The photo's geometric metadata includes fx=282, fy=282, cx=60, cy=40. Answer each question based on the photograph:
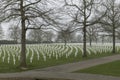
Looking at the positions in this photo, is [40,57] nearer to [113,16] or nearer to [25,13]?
[25,13]

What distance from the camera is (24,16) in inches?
720

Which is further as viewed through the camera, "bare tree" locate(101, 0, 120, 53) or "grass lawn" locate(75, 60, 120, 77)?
"bare tree" locate(101, 0, 120, 53)

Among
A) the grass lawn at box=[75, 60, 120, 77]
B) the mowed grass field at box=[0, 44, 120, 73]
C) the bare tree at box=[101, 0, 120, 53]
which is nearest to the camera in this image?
the grass lawn at box=[75, 60, 120, 77]

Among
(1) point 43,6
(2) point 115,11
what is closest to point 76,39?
(2) point 115,11

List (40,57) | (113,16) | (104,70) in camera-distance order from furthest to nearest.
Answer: (113,16) → (40,57) → (104,70)

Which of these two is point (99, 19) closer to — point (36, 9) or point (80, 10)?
point (80, 10)

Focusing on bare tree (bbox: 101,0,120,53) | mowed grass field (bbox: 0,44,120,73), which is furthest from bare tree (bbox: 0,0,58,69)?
bare tree (bbox: 101,0,120,53)

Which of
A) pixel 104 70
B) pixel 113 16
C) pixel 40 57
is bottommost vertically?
pixel 104 70

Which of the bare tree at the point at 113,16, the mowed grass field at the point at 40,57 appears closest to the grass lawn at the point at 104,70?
the mowed grass field at the point at 40,57

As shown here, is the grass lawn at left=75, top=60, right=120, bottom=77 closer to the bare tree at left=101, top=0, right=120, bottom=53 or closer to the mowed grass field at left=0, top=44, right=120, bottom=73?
the mowed grass field at left=0, top=44, right=120, bottom=73

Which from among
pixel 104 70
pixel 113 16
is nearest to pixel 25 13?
pixel 104 70

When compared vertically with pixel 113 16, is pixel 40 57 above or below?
below

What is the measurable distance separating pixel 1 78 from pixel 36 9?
627cm

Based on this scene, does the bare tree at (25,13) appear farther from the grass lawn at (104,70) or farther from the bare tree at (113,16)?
the bare tree at (113,16)
